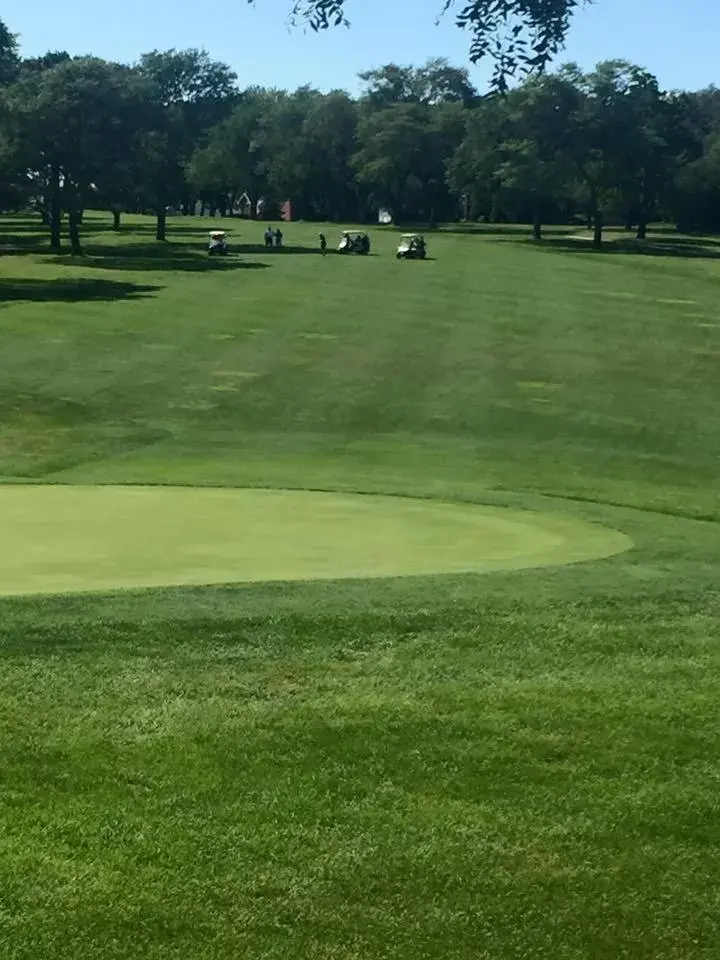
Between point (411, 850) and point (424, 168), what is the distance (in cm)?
11000

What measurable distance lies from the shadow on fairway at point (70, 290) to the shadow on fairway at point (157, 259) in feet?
27.4

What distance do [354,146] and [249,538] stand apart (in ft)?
373

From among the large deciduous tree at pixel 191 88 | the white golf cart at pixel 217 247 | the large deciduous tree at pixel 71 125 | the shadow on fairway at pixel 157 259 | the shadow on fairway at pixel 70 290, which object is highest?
the large deciduous tree at pixel 191 88

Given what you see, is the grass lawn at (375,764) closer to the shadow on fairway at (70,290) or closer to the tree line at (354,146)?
the tree line at (354,146)

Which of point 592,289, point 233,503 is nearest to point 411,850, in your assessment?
point 233,503

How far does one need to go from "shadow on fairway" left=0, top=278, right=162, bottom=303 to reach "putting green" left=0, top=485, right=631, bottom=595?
3391 centimetres

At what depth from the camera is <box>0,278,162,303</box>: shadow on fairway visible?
4869 centimetres

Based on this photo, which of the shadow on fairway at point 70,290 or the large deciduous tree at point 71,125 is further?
the large deciduous tree at point 71,125

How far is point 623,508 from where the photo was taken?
55.3ft

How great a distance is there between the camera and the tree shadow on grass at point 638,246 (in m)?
85.6

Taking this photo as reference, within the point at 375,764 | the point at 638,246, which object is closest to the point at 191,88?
the point at 638,246

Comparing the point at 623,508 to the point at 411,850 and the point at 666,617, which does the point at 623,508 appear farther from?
the point at 411,850

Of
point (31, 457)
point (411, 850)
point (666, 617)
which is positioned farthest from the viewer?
point (31, 457)

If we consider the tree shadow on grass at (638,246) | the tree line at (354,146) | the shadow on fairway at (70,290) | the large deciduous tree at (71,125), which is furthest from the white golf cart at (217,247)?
the tree shadow on grass at (638,246)
